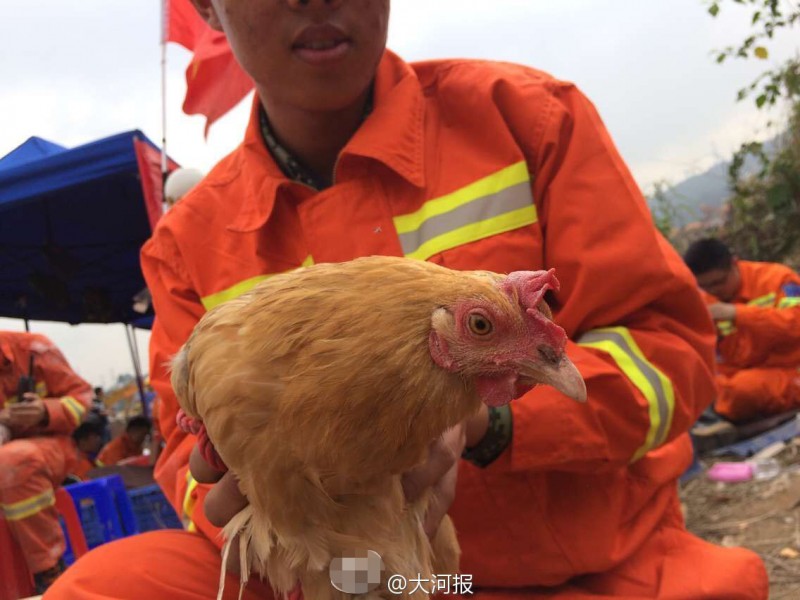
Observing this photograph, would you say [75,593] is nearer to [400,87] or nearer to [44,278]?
[400,87]

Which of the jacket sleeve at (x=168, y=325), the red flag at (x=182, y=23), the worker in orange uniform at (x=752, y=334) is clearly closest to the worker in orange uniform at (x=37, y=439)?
the jacket sleeve at (x=168, y=325)

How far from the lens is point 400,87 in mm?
1724

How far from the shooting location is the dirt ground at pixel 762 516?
9.25 feet

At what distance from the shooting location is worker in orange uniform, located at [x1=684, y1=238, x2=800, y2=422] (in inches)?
195

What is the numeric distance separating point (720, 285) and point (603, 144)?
14.1 ft

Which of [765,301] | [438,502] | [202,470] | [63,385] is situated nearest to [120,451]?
[63,385]

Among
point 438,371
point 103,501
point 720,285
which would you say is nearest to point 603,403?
point 438,371

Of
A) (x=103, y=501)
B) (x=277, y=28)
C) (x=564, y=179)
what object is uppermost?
(x=277, y=28)

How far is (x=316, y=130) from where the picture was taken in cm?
177

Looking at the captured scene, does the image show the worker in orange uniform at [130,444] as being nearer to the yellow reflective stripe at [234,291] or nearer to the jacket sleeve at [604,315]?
the yellow reflective stripe at [234,291]

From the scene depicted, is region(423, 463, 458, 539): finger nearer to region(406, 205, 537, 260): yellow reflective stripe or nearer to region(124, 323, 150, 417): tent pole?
region(406, 205, 537, 260): yellow reflective stripe

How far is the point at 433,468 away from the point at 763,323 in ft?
15.4

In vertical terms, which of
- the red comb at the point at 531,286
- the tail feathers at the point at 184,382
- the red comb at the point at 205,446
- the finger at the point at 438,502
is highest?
the red comb at the point at 531,286

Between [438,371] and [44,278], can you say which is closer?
[438,371]
